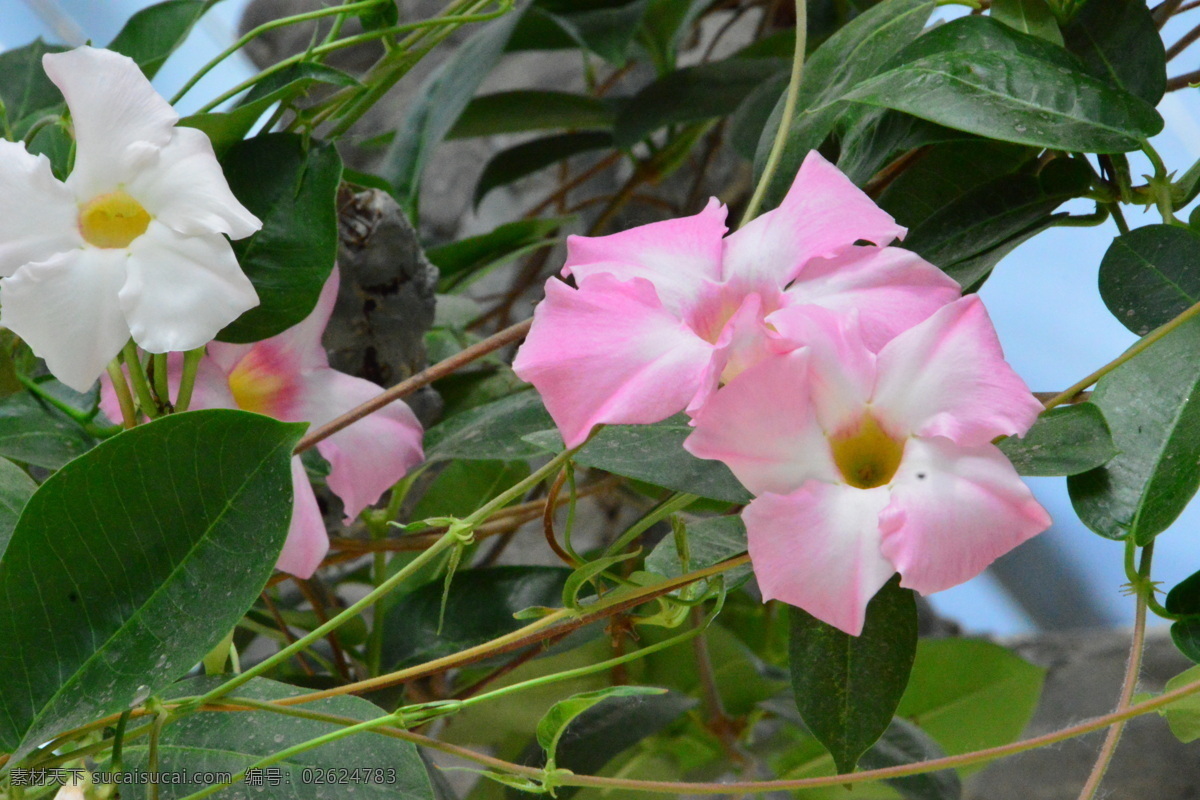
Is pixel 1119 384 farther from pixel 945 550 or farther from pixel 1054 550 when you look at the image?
pixel 1054 550

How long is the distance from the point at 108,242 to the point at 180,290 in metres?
0.05

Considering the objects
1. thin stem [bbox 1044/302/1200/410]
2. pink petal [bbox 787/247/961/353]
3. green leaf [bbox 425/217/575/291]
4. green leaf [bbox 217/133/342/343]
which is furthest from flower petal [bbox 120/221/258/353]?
green leaf [bbox 425/217/575/291]

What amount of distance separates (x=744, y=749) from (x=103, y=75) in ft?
2.16

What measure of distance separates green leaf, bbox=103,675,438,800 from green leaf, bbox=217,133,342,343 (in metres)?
0.18

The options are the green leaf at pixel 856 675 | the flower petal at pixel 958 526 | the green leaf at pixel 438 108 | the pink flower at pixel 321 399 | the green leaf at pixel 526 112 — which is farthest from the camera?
the green leaf at pixel 526 112

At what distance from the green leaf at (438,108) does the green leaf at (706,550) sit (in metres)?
0.43

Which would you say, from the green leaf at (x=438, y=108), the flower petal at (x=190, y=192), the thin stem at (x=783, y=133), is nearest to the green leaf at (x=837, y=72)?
the thin stem at (x=783, y=133)

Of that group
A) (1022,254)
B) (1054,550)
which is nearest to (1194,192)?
(1022,254)

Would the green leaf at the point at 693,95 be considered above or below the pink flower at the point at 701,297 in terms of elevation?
below

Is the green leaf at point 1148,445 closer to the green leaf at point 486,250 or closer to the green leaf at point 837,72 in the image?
the green leaf at point 837,72

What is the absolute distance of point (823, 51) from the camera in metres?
0.50

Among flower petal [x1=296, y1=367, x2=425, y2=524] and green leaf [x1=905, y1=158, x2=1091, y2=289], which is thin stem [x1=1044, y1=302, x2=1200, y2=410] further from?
flower petal [x1=296, y1=367, x2=425, y2=524]

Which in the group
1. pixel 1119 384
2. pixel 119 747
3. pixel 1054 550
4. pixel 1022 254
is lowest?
pixel 1054 550

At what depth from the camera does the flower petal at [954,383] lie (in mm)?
299
